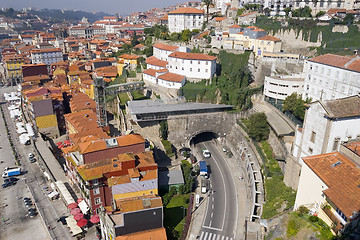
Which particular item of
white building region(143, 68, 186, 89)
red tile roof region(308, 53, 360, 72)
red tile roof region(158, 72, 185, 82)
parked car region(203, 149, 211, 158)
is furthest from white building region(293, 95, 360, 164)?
red tile roof region(158, 72, 185, 82)

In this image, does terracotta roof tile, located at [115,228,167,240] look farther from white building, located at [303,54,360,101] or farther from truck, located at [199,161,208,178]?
white building, located at [303,54,360,101]

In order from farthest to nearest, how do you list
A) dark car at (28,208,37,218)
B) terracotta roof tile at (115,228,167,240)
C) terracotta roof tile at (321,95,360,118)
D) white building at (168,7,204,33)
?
white building at (168,7,204,33), dark car at (28,208,37,218), terracotta roof tile at (115,228,167,240), terracotta roof tile at (321,95,360,118)

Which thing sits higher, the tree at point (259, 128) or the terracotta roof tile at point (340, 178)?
the terracotta roof tile at point (340, 178)

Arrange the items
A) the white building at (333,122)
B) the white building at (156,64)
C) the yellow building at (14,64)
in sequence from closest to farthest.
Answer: the white building at (333,122) → the white building at (156,64) → the yellow building at (14,64)

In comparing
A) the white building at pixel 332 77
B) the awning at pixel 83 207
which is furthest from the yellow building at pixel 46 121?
the white building at pixel 332 77

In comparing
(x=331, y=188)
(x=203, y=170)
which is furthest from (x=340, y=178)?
(x=203, y=170)

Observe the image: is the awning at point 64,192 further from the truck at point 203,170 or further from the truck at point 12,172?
the truck at point 203,170
